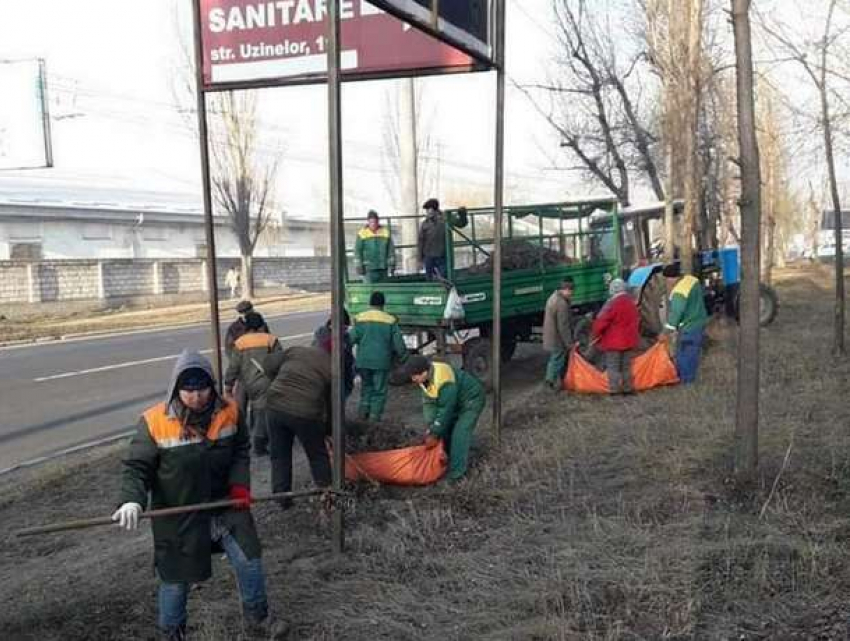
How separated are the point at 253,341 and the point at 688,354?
17.0 ft

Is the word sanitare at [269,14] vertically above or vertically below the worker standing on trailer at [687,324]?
above

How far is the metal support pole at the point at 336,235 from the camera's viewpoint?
16.4 feet

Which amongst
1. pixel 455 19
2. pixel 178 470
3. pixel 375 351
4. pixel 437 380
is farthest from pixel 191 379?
pixel 375 351

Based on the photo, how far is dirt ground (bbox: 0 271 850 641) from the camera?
414cm

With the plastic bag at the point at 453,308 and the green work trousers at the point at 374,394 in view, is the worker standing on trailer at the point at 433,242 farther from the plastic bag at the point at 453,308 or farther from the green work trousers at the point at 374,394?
the green work trousers at the point at 374,394

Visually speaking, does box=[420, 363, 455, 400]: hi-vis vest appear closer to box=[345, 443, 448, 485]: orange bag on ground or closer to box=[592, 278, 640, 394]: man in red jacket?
box=[345, 443, 448, 485]: orange bag on ground

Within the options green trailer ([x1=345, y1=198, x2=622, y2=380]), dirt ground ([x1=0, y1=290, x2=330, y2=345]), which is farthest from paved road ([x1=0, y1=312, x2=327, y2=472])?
green trailer ([x1=345, y1=198, x2=622, y2=380])

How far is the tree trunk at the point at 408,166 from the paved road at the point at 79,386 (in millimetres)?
4246

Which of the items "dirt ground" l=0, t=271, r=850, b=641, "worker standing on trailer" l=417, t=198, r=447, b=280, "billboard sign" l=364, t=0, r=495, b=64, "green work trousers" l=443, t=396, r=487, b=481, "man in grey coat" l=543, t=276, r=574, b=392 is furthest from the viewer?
"worker standing on trailer" l=417, t=198, r=447, b=280

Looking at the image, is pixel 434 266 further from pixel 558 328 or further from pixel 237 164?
pixel 237 164

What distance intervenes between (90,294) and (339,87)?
2877 cm

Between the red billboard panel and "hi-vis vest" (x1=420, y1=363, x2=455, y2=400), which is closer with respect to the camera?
"hi-vis vest" (x1=420, y1=363, x2=455, y2=400)

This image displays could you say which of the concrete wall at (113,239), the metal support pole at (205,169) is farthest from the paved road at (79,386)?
the concrete wall at (113,239)

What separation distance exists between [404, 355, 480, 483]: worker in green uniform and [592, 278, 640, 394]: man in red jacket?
11.5ft
